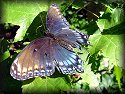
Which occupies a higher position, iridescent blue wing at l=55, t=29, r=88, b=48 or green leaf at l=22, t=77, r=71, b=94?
iridescent blue wing at l=55, t=29, r=88, b=48

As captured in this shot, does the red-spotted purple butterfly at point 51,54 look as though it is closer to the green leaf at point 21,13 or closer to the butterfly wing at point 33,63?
the butterfly wing at point 33,63

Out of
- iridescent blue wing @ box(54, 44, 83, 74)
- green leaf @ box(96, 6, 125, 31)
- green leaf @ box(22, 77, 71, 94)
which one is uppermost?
green leaf @ box(96, 6, 125, 31)

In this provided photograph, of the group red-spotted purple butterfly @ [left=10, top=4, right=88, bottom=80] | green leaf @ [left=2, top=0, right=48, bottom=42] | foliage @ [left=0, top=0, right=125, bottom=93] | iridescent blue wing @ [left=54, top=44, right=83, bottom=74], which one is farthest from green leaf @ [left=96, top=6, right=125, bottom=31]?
green leaf @ [left=2, top=0, right=48, bottom=42]

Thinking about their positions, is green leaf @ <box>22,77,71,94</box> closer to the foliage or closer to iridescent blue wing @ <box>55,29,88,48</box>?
the foliage

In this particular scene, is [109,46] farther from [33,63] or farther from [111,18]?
[33,63]

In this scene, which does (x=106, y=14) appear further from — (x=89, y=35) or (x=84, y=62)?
(x=84, y=62)

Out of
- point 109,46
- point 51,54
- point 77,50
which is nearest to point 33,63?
point 51,54

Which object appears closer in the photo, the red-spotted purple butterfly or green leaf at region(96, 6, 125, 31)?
the red-spotted purple butterfly
